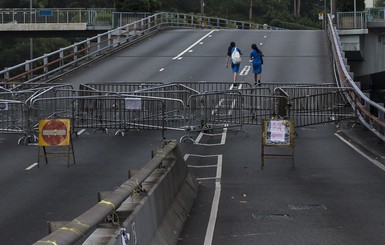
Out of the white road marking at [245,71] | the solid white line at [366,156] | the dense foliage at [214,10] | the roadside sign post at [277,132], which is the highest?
the dense foliage at [214,10]

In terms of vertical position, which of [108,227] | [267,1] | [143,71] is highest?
[267,1]

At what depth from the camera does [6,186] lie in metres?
13.2

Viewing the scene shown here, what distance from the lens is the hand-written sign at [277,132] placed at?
15.0 meters

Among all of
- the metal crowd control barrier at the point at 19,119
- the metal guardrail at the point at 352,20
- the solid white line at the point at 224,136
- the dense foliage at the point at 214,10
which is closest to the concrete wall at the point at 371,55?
the metal guardrail at the point at 352,20

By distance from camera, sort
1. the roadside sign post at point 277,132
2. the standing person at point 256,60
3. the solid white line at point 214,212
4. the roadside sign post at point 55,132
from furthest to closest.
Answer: the standing person at point 256,60, the roadside sign post at point 55,132, the roadside sign post at point 277,132, the solid white line at point 214,212

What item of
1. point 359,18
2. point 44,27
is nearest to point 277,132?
point 359,18

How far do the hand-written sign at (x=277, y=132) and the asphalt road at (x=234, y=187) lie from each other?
2.05ft

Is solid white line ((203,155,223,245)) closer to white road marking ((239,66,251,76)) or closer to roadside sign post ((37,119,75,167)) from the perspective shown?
roadside sign post ((37,119,75,167))

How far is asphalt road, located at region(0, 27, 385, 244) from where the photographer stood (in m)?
9.97

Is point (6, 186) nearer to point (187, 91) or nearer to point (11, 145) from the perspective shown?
point (11, 145)

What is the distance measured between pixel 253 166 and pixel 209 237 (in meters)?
6.08

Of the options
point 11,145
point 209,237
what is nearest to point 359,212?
point 209,237

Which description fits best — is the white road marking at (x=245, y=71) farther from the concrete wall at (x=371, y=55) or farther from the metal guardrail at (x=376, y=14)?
the metal guardrail at (x=376, y=14)

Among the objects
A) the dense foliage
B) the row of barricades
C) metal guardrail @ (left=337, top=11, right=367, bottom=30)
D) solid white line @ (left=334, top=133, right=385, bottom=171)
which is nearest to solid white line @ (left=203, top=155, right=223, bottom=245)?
solid white line @ (left=334, top=133, right=385, bottom=171)
